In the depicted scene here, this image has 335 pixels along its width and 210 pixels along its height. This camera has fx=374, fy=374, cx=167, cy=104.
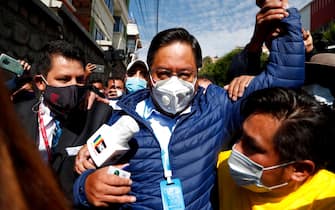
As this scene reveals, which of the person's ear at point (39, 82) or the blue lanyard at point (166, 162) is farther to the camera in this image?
the person's ear at point (39, 82)

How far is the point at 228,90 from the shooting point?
1761mm

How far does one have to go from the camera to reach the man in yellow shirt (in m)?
1.54

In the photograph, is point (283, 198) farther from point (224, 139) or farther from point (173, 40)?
point (173, 40)

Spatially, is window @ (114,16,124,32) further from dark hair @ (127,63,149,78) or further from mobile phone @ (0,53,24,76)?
mobile phone @ (0,53,24,76)

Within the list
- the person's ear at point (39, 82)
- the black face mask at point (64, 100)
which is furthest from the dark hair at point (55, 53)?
the black face mask at point (64, 100)

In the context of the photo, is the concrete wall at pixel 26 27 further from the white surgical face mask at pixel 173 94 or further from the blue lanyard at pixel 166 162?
the blue lanyard at pixel 166 162

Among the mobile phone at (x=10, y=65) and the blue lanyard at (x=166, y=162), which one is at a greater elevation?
the mobile phone at (x=10, y=65)

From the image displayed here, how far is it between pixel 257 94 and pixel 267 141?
212 mm

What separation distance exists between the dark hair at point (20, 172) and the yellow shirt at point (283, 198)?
42.3 inches

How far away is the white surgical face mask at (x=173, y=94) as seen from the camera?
5.57 ft

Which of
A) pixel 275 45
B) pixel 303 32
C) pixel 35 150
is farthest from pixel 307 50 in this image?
pixel 35 150

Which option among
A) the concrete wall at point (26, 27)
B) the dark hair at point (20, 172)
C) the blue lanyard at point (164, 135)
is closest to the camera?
the dark hair at point (20, 172)

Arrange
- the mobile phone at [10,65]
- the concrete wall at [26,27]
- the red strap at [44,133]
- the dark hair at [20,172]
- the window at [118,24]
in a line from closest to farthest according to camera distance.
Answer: the dark hair at [20,172], the red strap at [44,133], the mobile phone at [10,65], the concrete wall at [26,27], the window at [118,24]

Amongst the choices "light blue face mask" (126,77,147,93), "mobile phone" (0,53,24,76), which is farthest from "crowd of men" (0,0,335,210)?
"light blue face mask" (126,77,147,93)
